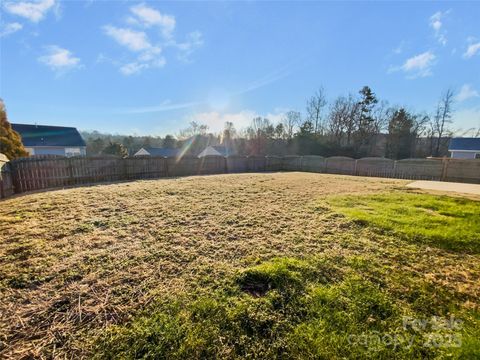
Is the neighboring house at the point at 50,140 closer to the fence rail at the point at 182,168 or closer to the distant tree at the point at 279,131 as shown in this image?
the fence rail at the point at 182,168

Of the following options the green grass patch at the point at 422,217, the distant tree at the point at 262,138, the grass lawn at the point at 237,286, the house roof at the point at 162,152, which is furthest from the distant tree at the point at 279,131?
the grass lawn at the point at 237,286

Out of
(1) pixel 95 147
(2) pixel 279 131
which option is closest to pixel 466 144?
(2) pixel 279 131

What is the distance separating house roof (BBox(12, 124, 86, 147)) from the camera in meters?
24.9

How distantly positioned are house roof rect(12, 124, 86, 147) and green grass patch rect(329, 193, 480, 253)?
33047mm

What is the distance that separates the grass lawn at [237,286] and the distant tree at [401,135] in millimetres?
27979

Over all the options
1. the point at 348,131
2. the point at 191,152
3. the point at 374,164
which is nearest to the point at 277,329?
the point at 374,164

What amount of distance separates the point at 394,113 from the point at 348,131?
6.24 meters

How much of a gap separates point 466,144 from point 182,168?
2687 cm

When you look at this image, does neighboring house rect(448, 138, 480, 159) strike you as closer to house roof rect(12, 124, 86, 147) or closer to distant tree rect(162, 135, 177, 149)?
distant tree rect(162, 135, 177, 149)

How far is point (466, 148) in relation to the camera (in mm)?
20031

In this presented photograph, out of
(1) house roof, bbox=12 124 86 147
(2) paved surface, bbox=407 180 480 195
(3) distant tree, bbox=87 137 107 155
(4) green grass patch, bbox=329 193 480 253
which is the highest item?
(1) house roof, bbox=12 124 86 147

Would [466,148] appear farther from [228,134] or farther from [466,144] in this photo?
[228,134]

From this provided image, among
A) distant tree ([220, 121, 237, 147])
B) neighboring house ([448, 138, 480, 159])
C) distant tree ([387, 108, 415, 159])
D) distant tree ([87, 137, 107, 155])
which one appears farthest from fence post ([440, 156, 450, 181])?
distant tree ([87, 137, 107, 155])

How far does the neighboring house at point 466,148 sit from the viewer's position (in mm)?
19531
